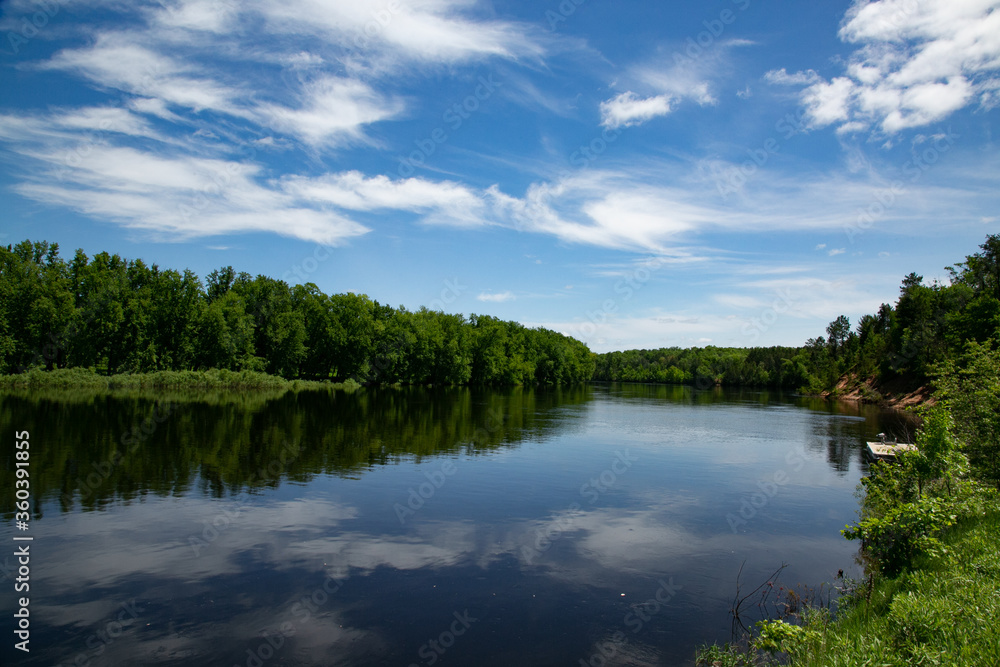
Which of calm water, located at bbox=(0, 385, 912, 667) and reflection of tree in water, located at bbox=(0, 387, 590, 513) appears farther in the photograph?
reflection of tree in water, located at bbox=(0, 387, 590, 513)

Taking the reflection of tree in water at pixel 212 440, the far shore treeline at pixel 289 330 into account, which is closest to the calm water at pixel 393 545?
the reflection of tree in water at pixel 212 440

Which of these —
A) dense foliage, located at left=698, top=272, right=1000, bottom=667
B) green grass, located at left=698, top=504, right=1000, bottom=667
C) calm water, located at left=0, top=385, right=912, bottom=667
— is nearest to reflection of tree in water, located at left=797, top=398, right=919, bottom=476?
calm water, located at left=0, top=385, right=912, bottom=667

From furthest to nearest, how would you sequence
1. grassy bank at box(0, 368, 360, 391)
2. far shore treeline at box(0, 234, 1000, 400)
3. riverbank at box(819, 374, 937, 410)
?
riverbank at box(819, 374, 937, 410)
far shore treeline at box(0, 234, 1000, 400)
grassy bank at box(0, 368, 360, 391)

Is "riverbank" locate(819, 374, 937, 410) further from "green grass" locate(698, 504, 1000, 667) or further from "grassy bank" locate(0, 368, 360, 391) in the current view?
"grassy bank" locate(0, 368, 360, 391)

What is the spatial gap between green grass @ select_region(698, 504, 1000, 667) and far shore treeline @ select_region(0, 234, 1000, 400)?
4184 cm

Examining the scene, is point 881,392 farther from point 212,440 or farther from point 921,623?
point 921,623

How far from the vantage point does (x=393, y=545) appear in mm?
14844

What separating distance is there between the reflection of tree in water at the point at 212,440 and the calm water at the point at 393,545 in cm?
19

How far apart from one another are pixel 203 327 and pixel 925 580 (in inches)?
3341

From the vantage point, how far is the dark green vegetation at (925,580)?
726 cm

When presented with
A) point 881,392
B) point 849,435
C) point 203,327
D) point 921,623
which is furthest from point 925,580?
point 881,392

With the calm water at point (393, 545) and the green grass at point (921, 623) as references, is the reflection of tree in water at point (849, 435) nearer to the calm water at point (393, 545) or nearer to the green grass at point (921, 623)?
the calm water at point (393, 545)

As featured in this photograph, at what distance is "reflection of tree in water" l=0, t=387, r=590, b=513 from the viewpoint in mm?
20500

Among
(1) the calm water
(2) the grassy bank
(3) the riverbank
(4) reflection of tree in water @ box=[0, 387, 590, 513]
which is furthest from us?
(3) the riverbank
